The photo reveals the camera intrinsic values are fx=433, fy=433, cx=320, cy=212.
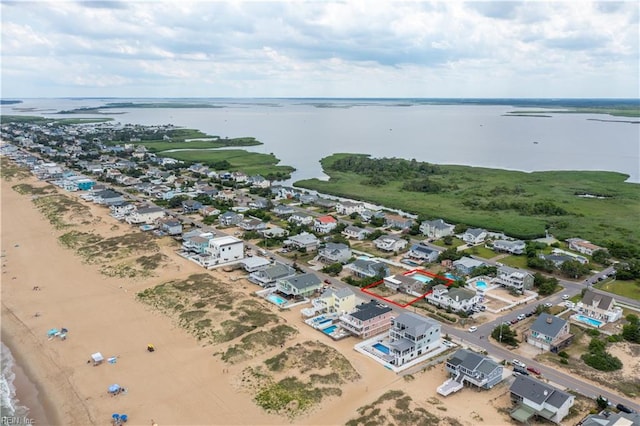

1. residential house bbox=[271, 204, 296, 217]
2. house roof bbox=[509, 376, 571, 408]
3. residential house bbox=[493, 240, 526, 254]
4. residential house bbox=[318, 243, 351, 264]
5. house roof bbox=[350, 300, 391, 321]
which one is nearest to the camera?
house roof bbox=[509, 376, 571, 408]

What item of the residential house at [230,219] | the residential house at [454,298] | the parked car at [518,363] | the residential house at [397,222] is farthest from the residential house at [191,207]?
the parked car at [518,363]

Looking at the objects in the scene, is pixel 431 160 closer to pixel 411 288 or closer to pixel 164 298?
pixel 411 288

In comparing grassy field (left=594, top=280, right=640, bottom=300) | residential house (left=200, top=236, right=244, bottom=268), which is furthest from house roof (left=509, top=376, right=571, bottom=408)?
residential house (left=200, top=236, right=244, bottom=268)

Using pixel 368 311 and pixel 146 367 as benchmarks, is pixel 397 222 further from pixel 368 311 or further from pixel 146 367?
pixel 146 367

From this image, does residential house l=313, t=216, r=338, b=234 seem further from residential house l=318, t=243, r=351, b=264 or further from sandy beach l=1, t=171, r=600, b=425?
sandy beach l=1, t=171, r=600, b=425

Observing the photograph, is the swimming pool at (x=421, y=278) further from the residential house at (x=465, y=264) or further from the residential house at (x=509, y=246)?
the residential house at (x=509, y=246)

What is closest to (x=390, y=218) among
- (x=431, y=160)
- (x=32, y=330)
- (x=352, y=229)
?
(x=352, y=229)

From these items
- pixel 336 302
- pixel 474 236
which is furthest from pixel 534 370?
pixel 474 236
